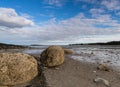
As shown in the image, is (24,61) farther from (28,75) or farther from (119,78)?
(119,78)

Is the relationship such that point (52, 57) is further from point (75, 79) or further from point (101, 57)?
point (101, 57)

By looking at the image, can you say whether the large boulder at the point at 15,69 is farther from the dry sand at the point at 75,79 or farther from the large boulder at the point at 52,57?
the large boulder at the point at 52,57

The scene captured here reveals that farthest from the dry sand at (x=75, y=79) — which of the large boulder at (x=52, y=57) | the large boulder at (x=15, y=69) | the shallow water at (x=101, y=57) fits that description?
the shallow water at (x=101, y=57)

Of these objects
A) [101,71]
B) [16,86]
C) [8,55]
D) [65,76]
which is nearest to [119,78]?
[101,71]

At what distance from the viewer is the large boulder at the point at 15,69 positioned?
9350 millimetres

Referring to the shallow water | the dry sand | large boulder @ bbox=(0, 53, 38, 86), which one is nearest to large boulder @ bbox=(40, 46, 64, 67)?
the dry sand

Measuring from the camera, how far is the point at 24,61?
33.2 ft

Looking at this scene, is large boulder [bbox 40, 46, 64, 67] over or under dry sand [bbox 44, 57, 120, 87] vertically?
over

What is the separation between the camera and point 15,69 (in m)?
9.56

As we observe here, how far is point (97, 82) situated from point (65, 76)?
1694 mm

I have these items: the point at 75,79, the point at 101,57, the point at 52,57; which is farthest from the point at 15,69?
the point at 101,57

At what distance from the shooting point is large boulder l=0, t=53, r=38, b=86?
368 inches

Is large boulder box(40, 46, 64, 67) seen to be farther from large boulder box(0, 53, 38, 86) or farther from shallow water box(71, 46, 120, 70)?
shallow water box(71, 46, 120, 70)

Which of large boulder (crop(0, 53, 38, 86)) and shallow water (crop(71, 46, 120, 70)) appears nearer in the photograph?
large boulder (crop(0, 53, 38, 86))
